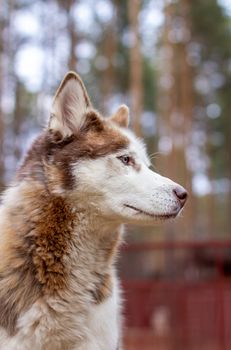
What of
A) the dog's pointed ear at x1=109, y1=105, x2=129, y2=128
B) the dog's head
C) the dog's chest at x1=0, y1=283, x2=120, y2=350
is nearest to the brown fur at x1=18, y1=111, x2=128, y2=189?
the dog's head

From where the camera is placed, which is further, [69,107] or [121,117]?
[121,117]

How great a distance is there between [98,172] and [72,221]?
1.11ft

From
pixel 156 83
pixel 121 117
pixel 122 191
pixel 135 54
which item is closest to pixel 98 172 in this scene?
pixel 122 191

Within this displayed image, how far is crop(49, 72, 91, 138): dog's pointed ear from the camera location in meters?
3.99

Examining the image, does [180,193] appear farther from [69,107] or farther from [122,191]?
[69,107]

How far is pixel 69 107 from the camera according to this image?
409cm

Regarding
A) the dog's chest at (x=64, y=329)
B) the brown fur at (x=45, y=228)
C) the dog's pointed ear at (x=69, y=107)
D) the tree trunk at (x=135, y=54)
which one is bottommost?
the dog's chest at (x=64, y=329)

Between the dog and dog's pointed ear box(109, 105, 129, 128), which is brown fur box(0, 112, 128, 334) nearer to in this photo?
the dog

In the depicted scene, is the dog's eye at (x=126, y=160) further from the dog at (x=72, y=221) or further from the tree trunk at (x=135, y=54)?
the tree trunk at (x=135, y=54)

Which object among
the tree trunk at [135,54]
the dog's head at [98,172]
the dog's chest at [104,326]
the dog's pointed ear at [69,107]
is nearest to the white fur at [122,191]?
the dog's head at [98,172]

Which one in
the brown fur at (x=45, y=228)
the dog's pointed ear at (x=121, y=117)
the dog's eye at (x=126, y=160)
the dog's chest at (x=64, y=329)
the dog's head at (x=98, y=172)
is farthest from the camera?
the dog's pointed ear at (x=121, y=117)

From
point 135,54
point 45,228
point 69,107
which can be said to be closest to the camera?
point 45,228

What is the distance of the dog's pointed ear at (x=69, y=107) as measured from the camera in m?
3.99

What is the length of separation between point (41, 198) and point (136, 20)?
1741cm
